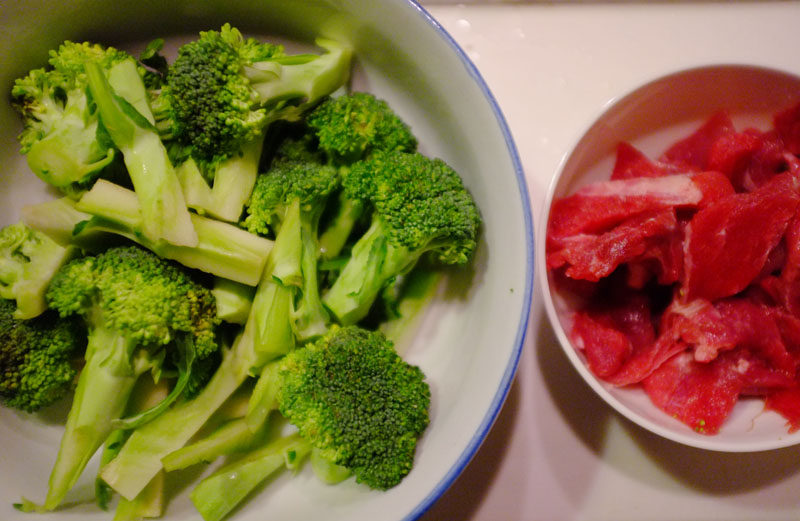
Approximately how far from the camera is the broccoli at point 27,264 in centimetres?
101

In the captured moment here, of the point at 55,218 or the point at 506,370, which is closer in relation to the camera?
the point at 506,370

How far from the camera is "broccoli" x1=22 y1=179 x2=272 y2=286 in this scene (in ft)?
3.18

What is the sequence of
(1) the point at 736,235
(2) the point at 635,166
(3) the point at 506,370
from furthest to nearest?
(2) the point at 635,166, (1) the point at 736,235, (3) the point at 506,370

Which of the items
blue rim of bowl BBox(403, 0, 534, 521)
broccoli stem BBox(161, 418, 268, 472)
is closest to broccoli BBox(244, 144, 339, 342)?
broccoli stem BBox(161, 418, 268, 472)

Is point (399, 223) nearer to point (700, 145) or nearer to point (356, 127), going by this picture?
point (356, 127)

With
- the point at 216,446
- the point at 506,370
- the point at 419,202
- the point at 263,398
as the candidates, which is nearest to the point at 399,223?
the point at 419,202

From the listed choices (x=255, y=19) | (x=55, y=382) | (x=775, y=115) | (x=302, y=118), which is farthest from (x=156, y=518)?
(x=775, y=115)

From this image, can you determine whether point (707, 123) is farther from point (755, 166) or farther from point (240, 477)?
point (240, 477)

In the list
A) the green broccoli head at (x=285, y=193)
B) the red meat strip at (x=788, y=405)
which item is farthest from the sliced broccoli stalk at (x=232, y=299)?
the red meat strip at (x=788, y=405)

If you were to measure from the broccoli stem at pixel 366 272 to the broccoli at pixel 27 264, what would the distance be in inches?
20.4

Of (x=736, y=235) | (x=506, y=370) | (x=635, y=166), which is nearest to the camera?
(x=506, y=370)

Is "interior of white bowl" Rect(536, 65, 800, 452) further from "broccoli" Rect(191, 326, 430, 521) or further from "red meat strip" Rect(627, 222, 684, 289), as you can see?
"broccoli" Rect(191, 326, 430, 521)

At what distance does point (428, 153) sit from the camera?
117cm

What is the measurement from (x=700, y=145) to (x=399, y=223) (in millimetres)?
678
